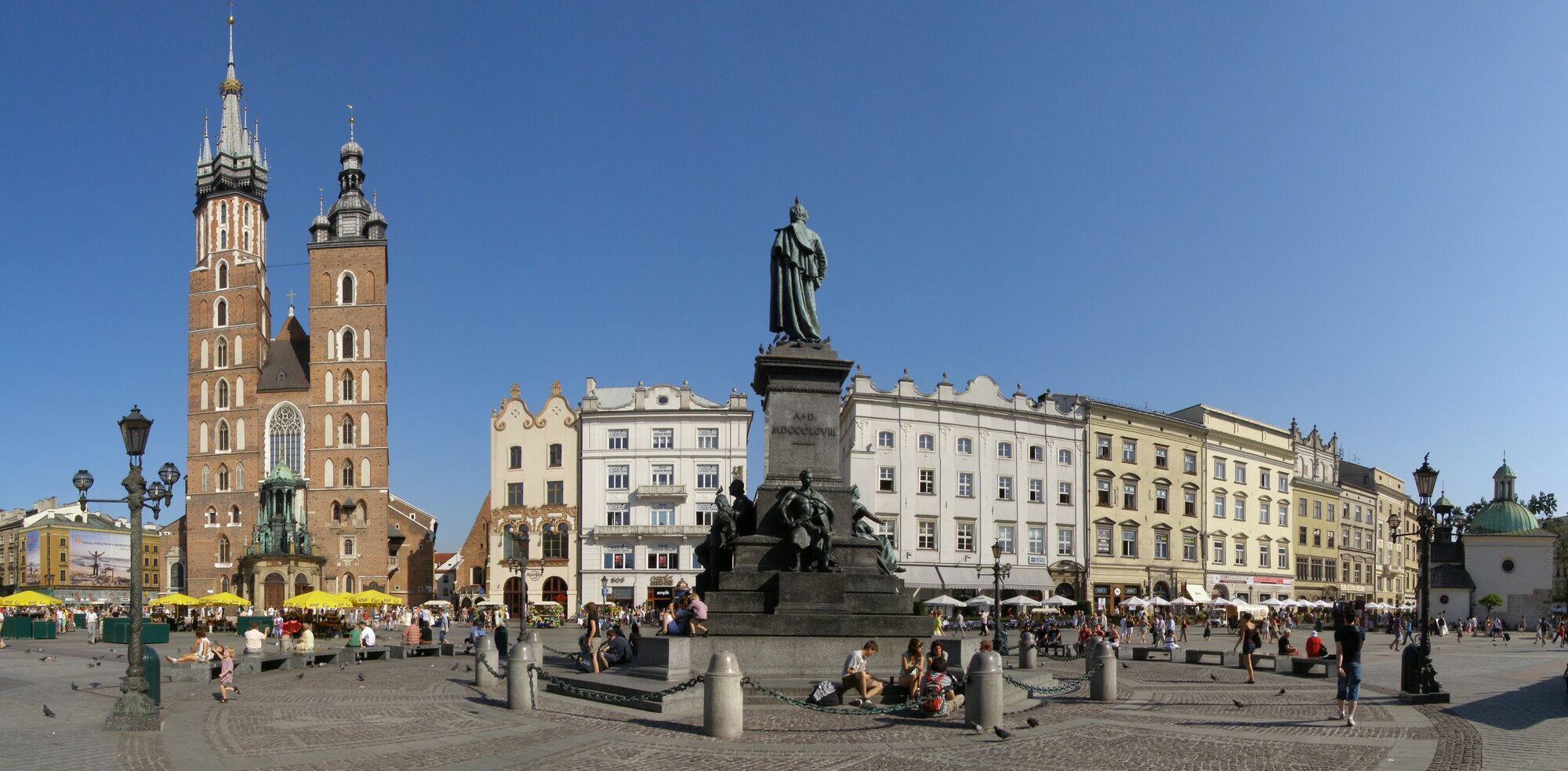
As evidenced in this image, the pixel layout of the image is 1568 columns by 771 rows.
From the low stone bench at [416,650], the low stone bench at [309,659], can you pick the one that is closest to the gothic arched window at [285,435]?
the low stone bench at [416,650]

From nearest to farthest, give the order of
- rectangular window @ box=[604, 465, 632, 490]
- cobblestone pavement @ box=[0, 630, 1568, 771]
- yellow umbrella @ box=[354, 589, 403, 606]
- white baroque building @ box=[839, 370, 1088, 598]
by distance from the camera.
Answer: cobblestone pavement @ box=[0, 630, 1568, 771], yellow umbrella @ box=[354, 589, 403, 606], white baroque building @ box=[839, 370, 1088, 598], rectangular window @ box=[604, 465, 632, 490]

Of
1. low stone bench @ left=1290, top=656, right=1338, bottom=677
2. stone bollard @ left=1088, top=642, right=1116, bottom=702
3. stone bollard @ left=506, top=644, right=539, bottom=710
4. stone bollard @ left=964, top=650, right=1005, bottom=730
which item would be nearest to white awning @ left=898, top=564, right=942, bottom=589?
low stone bench @ left=1290, top=656, right=1338, bottom=677

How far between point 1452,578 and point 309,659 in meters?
68.9

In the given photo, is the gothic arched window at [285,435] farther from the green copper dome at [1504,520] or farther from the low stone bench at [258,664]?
the green copper dome at [1504,520]

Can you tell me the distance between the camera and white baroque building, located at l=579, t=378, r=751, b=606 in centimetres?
6700

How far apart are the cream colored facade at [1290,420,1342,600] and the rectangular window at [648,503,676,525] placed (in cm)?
4168

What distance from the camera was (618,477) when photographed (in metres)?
68.1

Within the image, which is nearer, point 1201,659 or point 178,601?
point 1201,659

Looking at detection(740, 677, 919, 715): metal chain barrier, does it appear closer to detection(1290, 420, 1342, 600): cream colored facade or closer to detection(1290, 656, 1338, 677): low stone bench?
detection(1290, 656, 1338, 677): low stone bench

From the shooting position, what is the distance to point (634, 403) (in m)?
68.2

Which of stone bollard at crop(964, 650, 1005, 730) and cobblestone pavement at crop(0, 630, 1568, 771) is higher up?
stone bollard at crop(964, 650, 1005, 730)

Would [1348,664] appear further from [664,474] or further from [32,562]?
[32,562]

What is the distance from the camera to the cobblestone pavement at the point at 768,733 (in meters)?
13.0

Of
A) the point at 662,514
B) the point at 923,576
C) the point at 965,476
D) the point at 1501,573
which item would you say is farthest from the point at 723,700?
the point at 1501,573
